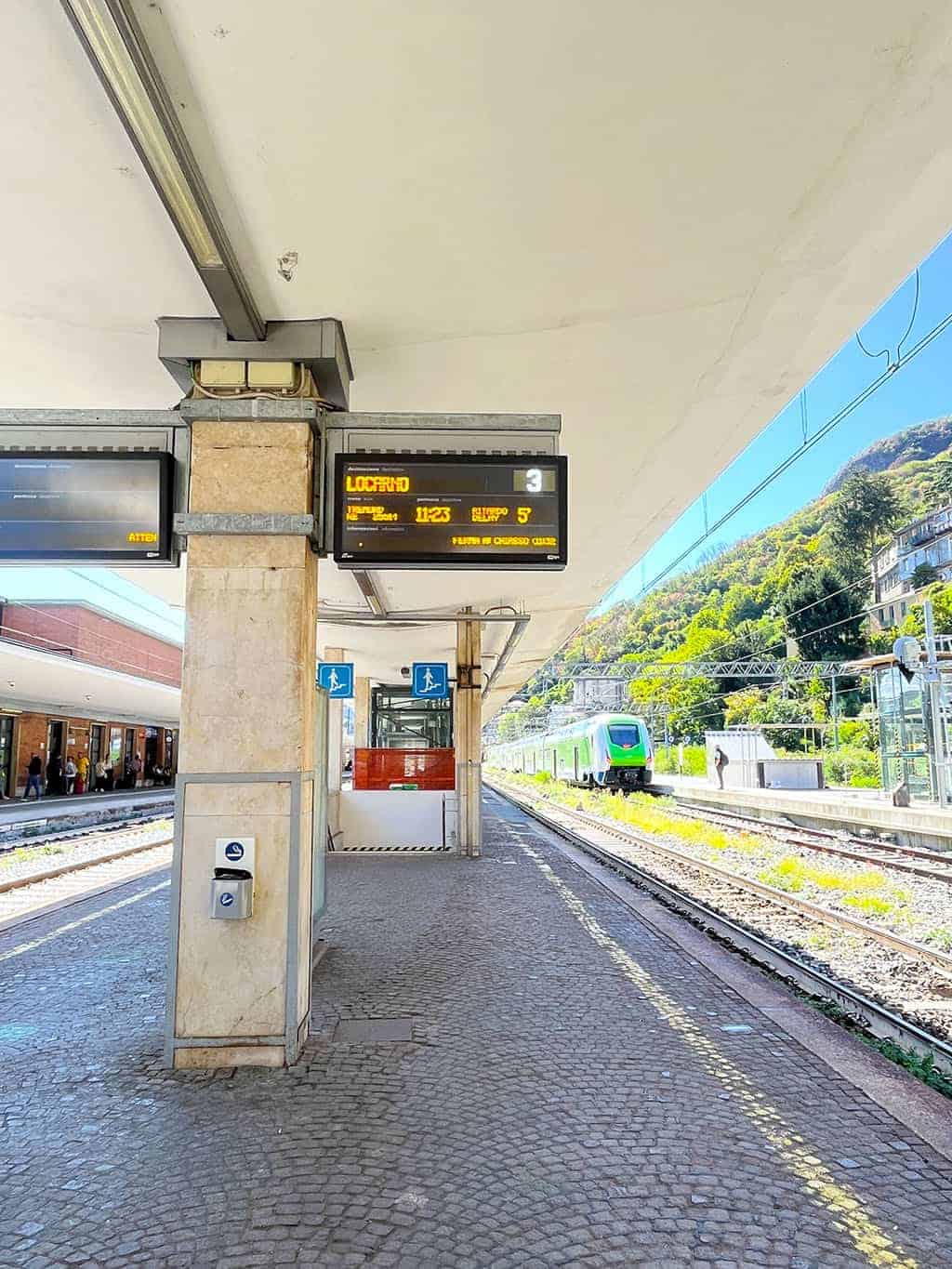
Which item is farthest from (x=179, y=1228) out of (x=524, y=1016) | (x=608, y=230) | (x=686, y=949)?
(x=686, y=949)

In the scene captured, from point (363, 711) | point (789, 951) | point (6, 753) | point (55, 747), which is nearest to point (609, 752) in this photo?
point (363, 711)

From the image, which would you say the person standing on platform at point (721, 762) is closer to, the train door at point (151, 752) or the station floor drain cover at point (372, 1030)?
the train door at point (151, 752)

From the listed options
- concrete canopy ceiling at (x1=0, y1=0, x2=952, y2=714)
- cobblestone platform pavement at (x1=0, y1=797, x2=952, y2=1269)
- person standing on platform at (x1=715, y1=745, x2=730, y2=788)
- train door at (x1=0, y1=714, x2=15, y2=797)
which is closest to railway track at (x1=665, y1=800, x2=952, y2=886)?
cobblestone platform pavement at (x1=0, y1=797, x2=952, y2=1269)

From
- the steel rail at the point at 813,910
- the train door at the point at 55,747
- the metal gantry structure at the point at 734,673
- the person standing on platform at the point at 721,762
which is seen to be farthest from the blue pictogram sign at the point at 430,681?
the metal gantry structure at the point at 734,673

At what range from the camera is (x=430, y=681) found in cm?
1727

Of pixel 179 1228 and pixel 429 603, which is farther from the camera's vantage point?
pixel 429 603

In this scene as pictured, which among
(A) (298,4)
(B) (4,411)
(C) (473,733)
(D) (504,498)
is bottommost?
(C) (473,733)

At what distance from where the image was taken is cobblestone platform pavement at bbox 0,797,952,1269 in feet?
10.4

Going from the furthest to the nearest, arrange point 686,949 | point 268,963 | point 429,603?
point 429,603 < point 686,949 < point 268,963

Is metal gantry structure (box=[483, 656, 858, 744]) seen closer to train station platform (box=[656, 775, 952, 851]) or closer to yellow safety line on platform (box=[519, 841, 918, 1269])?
train station platform (box=[656, 775, 952, 851])

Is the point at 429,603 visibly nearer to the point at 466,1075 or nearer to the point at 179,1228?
the point at 466,1075

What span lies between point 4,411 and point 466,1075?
4667 millimetres

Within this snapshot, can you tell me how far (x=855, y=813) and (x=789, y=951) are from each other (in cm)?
1430

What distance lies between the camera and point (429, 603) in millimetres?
16094
